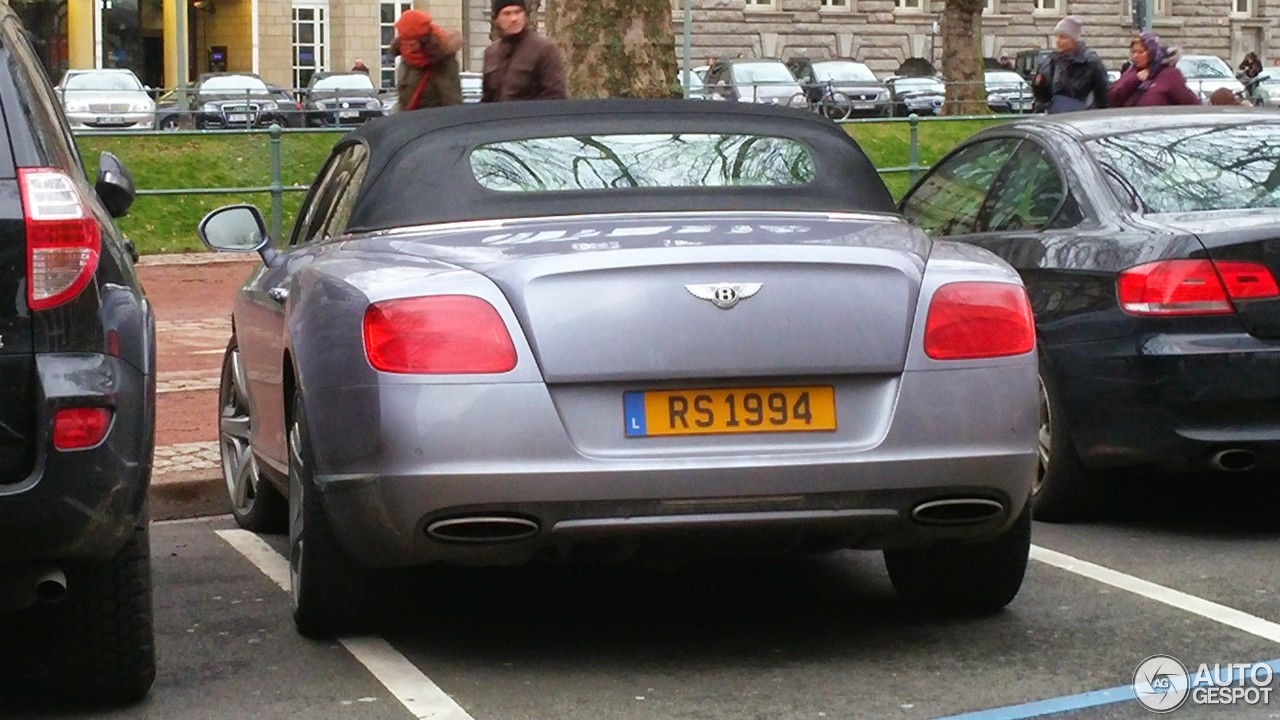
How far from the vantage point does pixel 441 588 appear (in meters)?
6.48

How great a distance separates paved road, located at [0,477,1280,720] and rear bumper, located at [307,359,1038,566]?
327mm

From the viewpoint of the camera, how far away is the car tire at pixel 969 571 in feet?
18.9

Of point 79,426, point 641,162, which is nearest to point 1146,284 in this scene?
point 641,162

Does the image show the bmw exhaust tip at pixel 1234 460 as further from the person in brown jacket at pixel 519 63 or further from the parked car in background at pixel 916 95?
the parked car in background at pixel 916 95

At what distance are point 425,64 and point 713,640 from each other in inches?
227

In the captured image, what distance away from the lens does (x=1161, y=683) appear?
5074 millimetres

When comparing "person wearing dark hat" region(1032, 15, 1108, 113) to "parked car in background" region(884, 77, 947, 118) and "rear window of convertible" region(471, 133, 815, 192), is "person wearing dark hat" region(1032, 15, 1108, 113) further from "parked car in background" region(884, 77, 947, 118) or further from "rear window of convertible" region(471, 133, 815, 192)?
"parked car in background" region(884, 77, 947, 118)

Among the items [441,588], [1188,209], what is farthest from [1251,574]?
[441,588]

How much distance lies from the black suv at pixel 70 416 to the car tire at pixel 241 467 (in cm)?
229

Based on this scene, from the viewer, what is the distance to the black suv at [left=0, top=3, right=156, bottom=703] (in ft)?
14.8

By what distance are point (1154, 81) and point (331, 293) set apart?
9.01 metres

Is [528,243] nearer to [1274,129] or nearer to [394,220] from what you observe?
[394,220]

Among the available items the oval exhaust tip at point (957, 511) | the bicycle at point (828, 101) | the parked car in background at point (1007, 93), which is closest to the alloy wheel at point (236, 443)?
the oval exhaust tip at point (957, 511)

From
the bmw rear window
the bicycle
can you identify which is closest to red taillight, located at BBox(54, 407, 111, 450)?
the bmw rear window
